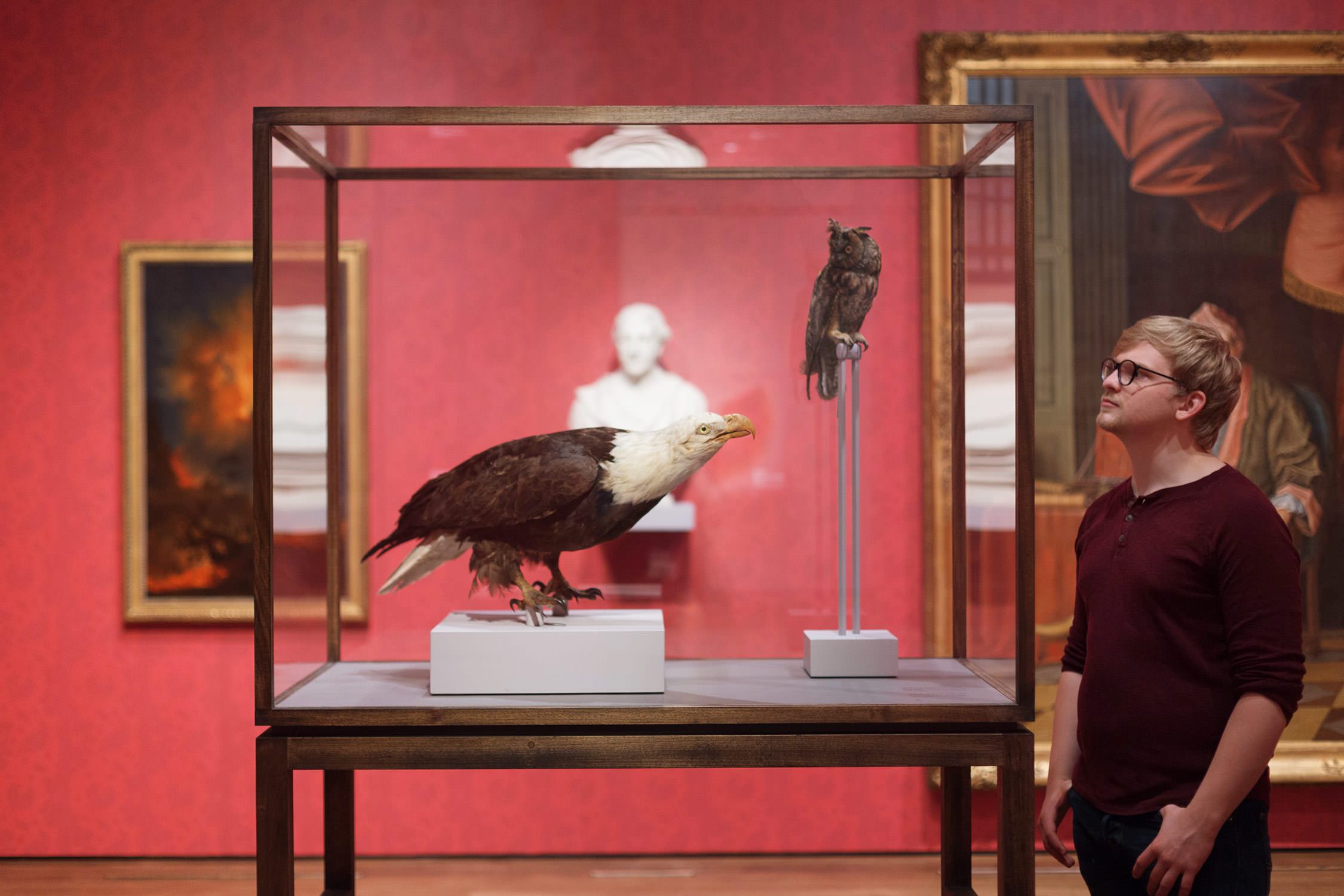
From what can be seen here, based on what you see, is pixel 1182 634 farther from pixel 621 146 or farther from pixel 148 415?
pixel 148 415

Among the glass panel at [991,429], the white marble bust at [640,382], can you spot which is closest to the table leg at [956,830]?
the glass panel at [991,429]

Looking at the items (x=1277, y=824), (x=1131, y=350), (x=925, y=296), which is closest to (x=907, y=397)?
(x=925, y=296)

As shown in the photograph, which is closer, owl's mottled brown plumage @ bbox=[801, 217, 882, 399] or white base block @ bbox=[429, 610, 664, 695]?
white base block @ bbox=[429, 610, 664, 695]

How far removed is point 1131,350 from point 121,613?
2829mm

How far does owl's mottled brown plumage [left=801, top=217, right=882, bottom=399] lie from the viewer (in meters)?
2.15

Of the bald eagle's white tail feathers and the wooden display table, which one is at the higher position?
the bald eagle's white tail feathers

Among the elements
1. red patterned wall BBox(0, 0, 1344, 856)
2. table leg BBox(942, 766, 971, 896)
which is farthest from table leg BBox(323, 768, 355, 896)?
table leg BBox(942, 766, 971, 896)

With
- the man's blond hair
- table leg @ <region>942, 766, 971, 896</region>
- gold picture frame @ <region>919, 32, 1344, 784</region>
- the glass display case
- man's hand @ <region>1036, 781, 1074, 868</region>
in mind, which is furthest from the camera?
gold picture frame @ <region>919, 32, 1344, 784</region>

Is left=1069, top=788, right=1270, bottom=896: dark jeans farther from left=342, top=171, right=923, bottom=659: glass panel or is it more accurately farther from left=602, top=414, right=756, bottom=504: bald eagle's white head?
left=602, top=414, right=756, bottom=504: bald eagle's white head

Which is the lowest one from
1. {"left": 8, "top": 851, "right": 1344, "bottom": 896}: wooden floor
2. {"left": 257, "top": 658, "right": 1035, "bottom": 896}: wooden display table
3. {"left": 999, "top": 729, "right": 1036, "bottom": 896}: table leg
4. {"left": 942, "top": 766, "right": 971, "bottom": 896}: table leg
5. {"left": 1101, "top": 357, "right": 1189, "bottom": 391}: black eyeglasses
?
{"left": 8, "top": 851, "right": 1344, "bottom": 896}: wooden floor

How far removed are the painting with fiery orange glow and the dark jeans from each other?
2.39m

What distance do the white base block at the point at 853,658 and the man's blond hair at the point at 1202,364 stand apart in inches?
28.1

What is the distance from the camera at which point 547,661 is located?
6.15 feet

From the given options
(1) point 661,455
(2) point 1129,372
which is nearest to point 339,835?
(1) point 661,455
